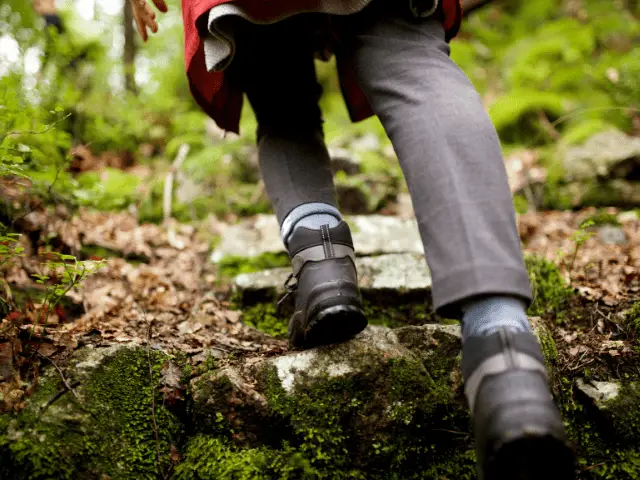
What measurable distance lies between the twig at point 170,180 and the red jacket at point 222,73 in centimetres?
216

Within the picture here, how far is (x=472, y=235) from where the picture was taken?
1.11 meters

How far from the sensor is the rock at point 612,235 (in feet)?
10.7

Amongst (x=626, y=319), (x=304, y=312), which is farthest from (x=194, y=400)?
(x=626, y=319)

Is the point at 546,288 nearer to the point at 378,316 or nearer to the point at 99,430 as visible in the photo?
the point at 378,316

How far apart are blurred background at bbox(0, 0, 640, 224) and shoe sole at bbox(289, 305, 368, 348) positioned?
48.5 inches

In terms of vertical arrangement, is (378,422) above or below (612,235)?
below

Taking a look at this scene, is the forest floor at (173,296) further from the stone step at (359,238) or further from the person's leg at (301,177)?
the person's leg at (301,177)

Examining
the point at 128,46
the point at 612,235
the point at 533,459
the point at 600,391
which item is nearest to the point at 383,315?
the point at 600,391

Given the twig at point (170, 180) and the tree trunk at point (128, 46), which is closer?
the twig at point (170, 180)

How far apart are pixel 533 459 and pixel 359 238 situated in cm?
222

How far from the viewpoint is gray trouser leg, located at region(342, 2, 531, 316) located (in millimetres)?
1100

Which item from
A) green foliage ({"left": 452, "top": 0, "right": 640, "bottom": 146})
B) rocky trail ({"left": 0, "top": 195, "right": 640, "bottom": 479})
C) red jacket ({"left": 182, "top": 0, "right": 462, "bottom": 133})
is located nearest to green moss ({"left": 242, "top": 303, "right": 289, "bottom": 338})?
rocky trail ({"left": 0, "top": 195, "right": 640, "bottom": 479})

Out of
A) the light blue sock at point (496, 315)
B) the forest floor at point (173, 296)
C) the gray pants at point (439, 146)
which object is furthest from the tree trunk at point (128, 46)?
the light blue sock at point (496, 315)

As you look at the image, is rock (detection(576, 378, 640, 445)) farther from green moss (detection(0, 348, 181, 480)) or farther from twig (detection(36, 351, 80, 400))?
twig (detection(36, 351, 80, 400))
